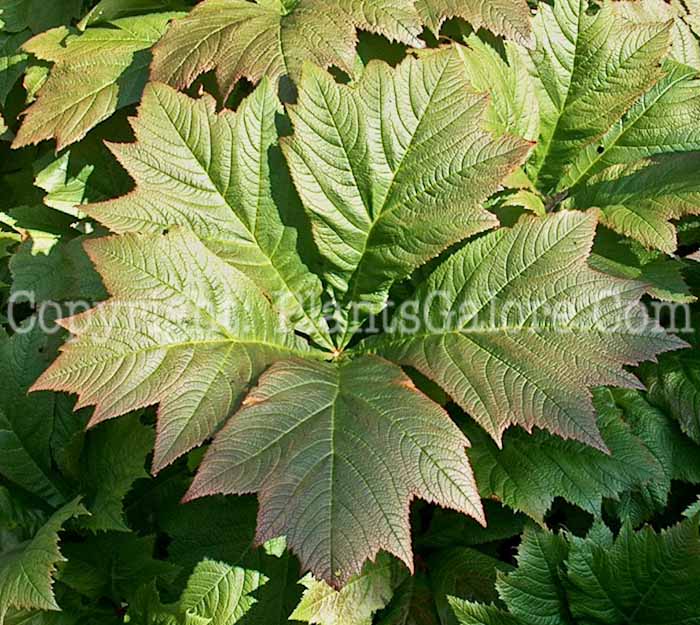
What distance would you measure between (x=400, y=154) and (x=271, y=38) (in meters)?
0.33

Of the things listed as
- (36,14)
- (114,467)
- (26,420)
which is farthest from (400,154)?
(36,14)

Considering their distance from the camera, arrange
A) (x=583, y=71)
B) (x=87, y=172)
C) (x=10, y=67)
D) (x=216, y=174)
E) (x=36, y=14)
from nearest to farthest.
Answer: (x=216, y=174)
(x=583, y=71)
(x=87, y=172)
(x=10, y=67)
(x=36, y=14)

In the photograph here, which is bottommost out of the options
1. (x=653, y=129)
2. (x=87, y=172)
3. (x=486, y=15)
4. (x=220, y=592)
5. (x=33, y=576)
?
(x=220, y=592)

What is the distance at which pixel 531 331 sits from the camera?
1241 mm

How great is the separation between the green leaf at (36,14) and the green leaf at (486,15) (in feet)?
3.05

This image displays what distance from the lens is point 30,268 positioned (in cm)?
164

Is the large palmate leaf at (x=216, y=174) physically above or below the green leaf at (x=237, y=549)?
above

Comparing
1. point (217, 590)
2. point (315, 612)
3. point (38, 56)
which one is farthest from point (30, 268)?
point (315, 612)

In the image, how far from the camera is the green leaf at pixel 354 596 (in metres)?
1.31

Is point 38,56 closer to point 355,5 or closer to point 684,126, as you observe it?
point 355,5

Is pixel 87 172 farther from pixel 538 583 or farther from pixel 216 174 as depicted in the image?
pixel 538 583

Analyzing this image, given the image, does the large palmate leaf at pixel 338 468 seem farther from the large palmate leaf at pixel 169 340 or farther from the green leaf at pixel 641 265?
the green leaf at pixel 641 265

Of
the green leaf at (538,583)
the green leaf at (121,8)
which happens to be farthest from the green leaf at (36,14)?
the green leaf at (538,583)

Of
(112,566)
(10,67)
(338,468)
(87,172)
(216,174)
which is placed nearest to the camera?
(338,468)
